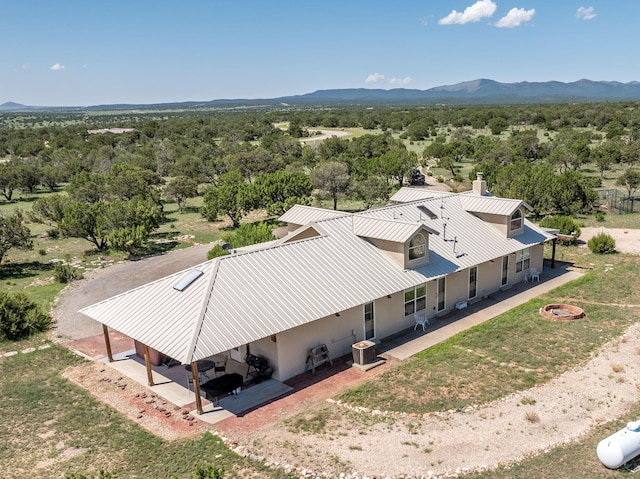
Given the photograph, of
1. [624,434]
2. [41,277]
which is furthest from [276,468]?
→ [41,277]

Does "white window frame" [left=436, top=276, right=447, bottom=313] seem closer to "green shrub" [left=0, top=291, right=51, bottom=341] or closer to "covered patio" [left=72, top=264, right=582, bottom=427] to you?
"covered patio" [left=72, top=264, right=582, bottom=427]

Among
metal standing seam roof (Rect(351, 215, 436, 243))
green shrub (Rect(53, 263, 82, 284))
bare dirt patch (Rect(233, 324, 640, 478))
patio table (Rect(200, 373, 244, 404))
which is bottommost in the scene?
green shrub (Rect(53, 263, 82, 284))

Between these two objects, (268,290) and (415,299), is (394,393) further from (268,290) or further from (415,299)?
(415,299)

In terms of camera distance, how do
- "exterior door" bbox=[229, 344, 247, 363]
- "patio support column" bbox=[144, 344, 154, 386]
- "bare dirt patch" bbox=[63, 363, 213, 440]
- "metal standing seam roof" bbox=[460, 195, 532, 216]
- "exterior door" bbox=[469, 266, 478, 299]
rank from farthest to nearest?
"metal standing seam roof" bbox=[460, 195, 532, 216] < "exterior door" bbox=[469, 266, 478, 299] < "exterior door" bbox=[229, 344, 247, 363] < "patio support column" bbox=[144, 344, 154, 386] < "bare dirt patch" bbox=[63, 363, 213, 440]

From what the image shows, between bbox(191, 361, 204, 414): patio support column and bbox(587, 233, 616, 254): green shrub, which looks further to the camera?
bbox(587, 233, 616, 254): green shrub

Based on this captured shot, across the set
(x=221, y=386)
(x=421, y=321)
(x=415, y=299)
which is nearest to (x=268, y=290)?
(x=221, y=386)

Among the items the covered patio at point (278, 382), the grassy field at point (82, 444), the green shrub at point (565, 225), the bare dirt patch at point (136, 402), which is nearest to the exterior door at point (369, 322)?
the covered patio at point (278, 382)

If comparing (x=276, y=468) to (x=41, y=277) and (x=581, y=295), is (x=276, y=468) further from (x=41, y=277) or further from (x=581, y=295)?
(x=41, y=277)

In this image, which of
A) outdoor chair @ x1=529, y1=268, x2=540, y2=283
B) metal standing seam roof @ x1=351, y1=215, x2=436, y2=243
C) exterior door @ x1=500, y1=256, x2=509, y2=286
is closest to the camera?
metal standing seam roof @ x1=351, y1=215, x2=436, y2=243

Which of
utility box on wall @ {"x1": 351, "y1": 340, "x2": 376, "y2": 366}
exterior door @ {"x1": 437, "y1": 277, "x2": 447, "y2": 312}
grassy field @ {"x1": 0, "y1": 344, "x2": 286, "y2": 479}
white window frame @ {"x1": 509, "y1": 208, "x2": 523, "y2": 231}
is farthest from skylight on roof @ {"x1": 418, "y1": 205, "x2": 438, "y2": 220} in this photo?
grassy field @ {"x1": 0, "y1": 344, "x2": 286, "y2": 479}
